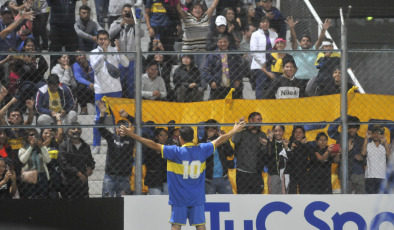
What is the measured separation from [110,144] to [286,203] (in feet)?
8.80

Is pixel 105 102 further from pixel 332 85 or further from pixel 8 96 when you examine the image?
pixel 332 85

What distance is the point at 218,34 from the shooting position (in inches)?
517

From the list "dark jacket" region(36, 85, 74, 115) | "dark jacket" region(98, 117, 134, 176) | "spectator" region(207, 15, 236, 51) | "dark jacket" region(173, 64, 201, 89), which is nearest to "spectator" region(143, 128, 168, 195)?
"dark jacket" region(98, 117, 134, 176)

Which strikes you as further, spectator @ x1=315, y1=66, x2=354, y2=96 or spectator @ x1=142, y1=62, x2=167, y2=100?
spectator @ x1=142, y1=62, x2=167, y2=100

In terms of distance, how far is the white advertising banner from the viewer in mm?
10055

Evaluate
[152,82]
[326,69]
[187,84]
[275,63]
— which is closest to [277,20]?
[275,63]

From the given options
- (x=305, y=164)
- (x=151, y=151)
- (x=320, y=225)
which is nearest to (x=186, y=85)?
(x=151, y=151)

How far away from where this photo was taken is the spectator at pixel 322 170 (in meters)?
10.5

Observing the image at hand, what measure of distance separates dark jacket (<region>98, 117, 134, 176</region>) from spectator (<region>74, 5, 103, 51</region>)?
121 inches

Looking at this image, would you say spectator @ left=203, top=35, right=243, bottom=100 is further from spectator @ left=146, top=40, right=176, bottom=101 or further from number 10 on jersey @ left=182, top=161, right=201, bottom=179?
number 10 on jersey @ left=182, top=161, right=201, bottom=179

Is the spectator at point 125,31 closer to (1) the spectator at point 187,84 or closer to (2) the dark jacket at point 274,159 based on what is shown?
(1) the spectator at point 187,84

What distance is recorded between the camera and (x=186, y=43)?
1341 centimetres

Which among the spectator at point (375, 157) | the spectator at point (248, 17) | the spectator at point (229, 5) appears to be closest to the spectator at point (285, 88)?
the spectator at point (375, 157)

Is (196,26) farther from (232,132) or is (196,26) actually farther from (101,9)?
(232,132)
